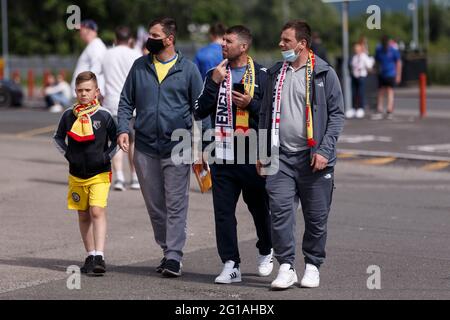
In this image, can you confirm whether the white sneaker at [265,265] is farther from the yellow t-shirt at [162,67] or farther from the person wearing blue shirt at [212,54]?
the person wearing blue shirt at [212,54]

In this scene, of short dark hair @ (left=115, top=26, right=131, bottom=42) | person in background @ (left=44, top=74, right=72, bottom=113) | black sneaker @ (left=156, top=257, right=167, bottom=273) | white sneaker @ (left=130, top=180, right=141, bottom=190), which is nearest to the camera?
black sneaker @ (left=156, top=257, right=167, bottom=273)

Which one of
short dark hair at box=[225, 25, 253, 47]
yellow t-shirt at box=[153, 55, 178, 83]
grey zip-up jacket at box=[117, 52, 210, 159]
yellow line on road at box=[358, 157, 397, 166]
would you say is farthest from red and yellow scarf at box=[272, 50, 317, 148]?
yellow line on road at box=[358, 157, 397, 166]

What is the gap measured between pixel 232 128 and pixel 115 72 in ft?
16.9

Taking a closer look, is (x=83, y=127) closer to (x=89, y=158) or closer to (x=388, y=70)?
(x=89, y=158)

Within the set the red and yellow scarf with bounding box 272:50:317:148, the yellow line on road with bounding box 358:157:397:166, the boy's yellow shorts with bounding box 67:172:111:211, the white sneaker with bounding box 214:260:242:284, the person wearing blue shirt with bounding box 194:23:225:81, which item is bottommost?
the white sneaker with bounding box 214:260:242:284

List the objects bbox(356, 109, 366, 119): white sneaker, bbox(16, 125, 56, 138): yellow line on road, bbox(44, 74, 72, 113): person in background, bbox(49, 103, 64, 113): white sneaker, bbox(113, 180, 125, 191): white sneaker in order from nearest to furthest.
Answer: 1. bbox(113, 180, 125, 191): white sneaker
2. bbox(16, 125, 56, 138): yellow line on road
3. bbox(356, 109, 366, 119): white sneaker
4. bbox(49, 103, 64, 113): white sneaker
5. bbox(44, 74, 72, 113): person in background

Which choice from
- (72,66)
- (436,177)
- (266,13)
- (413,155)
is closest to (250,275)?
(436,177)

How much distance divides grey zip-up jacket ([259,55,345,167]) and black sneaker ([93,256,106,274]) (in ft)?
Answer: 5.30

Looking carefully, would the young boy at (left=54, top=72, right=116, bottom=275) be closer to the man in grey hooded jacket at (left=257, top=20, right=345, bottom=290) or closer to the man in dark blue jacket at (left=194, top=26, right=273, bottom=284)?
the man in dark blue jacket at (left=194, top=26, right=273, bottom=284)

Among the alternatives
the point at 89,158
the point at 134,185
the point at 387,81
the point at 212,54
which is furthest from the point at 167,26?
the point at 387,81

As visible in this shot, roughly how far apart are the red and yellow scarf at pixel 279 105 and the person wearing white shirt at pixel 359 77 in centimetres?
1651

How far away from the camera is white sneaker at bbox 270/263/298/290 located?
7.74 metres
